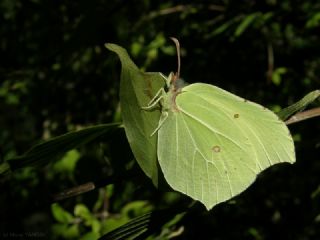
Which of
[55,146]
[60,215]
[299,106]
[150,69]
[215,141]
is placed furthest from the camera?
[150,69]

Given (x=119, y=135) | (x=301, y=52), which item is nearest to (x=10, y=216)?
(x=119, y=135)

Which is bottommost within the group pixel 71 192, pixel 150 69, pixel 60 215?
pixel 60 215

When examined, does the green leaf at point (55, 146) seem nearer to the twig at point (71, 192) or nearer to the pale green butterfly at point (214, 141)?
the twig at point (71, 192)

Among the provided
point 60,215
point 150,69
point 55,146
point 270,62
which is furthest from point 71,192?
point 270,62

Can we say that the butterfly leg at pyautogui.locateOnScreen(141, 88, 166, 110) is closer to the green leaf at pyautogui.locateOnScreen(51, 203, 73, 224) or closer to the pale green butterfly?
the pale green butterfly

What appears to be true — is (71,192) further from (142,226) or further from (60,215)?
(60,215)

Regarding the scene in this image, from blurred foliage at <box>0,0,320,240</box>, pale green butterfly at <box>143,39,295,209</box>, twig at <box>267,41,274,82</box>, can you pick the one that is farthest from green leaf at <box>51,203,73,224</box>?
twig at <box>267,41,274,82</box>
